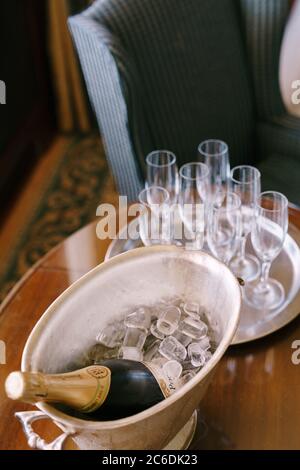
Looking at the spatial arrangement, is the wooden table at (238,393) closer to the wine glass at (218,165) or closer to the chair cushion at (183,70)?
the wine glass at (218,165)

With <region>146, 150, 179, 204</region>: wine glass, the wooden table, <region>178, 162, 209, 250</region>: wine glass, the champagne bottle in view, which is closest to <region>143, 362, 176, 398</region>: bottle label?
the champagne bottle

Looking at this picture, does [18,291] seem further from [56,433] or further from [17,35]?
[17,35]

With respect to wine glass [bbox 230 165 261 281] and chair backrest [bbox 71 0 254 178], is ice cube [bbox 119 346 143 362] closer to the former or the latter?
wine glass [bbox 230 165 261 281]

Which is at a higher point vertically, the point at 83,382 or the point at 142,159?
the point at 83,382

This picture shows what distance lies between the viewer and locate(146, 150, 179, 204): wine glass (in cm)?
107

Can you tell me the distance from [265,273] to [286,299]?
5cm

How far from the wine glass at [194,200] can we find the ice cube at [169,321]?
17 cm

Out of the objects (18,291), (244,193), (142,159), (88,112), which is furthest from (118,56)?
(88,112)

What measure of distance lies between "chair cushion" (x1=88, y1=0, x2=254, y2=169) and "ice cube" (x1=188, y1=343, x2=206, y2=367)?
69 cm

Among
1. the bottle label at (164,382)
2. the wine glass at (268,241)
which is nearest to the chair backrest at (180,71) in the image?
the wine glass at (268,241)

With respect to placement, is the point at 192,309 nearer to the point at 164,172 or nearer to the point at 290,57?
the point at 164,172

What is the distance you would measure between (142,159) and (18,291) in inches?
19.6

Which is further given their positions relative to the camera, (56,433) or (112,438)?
(56,433)

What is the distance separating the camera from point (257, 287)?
36.7 inches
